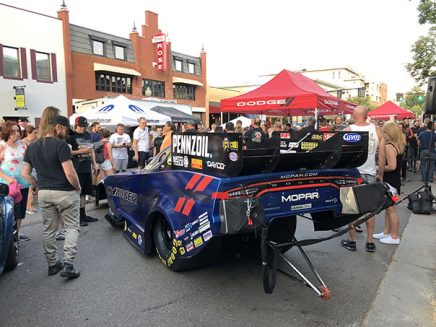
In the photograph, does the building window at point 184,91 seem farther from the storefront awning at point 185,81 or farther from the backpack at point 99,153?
the backpack at point 99,153

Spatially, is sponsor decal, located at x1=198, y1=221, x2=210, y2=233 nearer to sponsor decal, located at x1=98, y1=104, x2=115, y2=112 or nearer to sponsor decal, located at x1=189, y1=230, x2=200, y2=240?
sponsor decal, located at x1=189, y1=230, x2=200, y2=240

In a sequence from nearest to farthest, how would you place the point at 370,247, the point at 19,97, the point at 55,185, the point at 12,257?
the point at 55,185 → the point at 12,257 → the point at 370,247 → the point at 19,97

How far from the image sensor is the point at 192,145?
3.54 m

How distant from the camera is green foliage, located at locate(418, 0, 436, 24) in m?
13.0

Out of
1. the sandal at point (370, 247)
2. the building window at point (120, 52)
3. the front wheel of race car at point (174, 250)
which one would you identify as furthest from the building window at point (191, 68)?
the front wheel of race car at point (174, 250)

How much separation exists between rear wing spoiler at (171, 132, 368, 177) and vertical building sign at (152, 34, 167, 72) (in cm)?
3016

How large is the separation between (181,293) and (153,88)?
30.8 metres

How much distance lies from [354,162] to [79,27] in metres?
27.2

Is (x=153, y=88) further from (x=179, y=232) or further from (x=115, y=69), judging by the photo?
(x=179, y=232)

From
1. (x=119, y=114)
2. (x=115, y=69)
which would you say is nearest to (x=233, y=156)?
(x=119, y=114)

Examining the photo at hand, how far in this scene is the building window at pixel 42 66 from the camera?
22.9 meters

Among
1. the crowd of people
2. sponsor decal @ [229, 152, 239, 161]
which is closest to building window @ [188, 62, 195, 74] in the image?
the crowd of people

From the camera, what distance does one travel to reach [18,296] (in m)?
3.57

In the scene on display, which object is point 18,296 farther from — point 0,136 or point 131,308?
point 0,136
